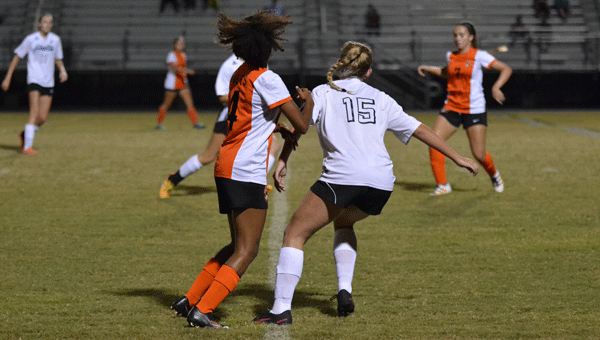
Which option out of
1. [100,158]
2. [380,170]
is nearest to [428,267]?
→ [380,170]

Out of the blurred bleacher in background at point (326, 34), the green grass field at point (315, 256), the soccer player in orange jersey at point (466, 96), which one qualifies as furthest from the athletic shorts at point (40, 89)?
the blurred bleacher in background at point (326, 34)

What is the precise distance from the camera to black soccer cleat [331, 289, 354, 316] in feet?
13.0

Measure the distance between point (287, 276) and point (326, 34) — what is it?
22.0 metres

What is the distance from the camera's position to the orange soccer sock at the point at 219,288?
3719 millimetres

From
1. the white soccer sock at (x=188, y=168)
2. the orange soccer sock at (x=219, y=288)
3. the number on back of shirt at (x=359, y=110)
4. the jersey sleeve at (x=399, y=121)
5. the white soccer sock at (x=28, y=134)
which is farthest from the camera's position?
the white soccer sock at (x=28, y=134)

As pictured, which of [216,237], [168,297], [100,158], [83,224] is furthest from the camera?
[100,158]

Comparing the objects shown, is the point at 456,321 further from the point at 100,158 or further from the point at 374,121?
the point at 100,158

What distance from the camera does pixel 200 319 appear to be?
3.72 m

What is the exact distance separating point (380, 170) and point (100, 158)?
8.06 metres

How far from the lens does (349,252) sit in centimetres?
412

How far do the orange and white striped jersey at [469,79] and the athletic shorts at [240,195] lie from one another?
4.97 meters

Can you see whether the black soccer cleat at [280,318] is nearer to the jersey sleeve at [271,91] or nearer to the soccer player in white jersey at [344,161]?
the soccer player in white jersey at [344,161]

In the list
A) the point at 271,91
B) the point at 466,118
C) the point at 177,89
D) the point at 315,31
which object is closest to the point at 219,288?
the point at 271,91

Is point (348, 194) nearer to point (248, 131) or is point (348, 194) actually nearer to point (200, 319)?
point (248, 131)
